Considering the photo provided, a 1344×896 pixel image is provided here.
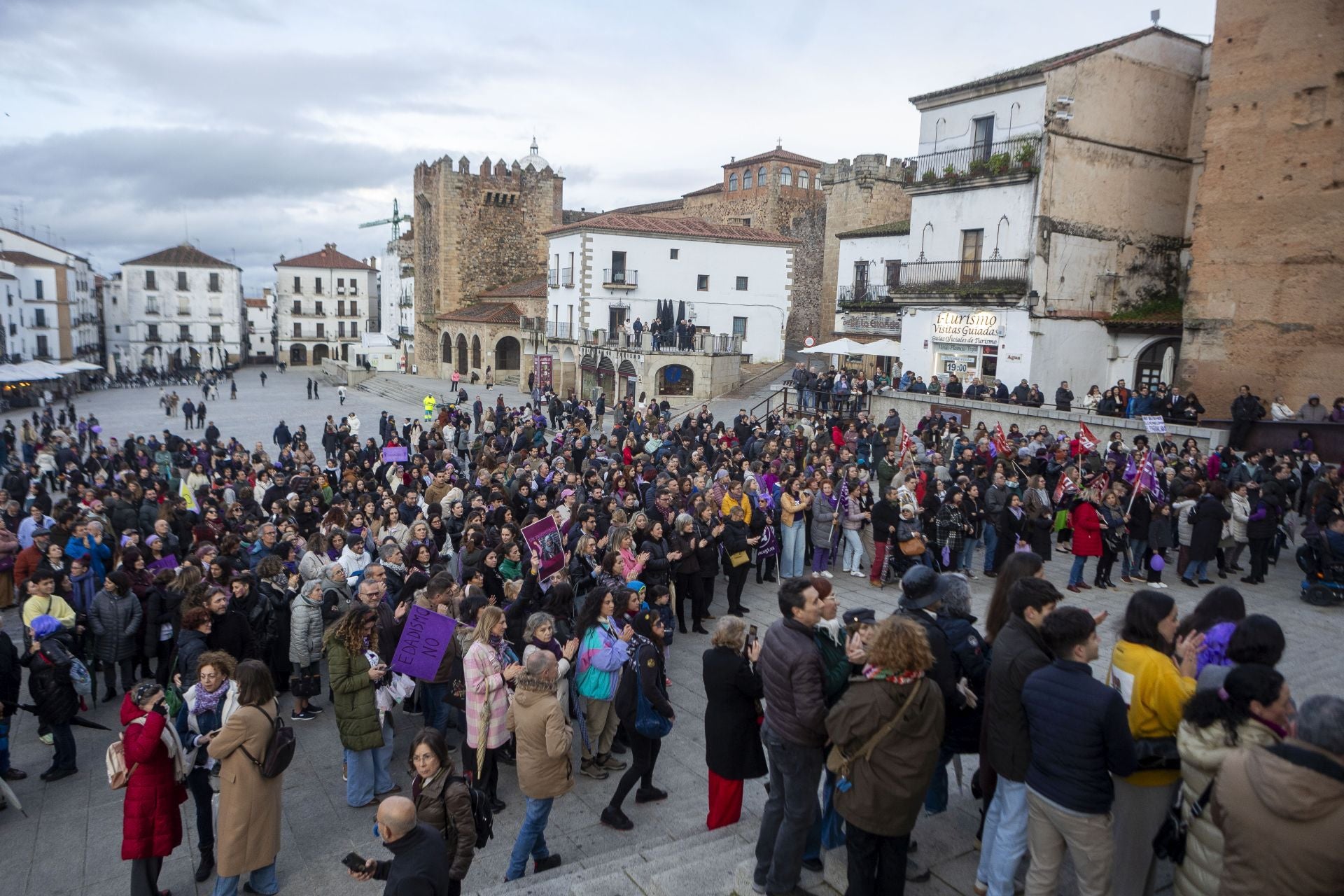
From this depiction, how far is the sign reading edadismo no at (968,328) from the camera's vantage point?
25047 millimetres

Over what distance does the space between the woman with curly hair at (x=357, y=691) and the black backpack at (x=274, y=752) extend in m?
0.95

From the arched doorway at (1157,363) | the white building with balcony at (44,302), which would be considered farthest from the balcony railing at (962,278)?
the white building with balcony at (44,302)

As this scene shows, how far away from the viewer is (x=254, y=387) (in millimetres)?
54438

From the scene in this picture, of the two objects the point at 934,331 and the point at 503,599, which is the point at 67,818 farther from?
the point at 934,331

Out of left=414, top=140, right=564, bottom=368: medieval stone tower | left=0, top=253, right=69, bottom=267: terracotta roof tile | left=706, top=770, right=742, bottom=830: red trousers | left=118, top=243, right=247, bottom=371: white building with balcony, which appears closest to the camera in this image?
left=706, top=770, right=742, bottom=830: red trousers

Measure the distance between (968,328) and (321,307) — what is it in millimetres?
76160

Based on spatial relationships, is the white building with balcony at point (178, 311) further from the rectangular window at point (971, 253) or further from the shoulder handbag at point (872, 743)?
the shoulder handbag at point (872, 743)

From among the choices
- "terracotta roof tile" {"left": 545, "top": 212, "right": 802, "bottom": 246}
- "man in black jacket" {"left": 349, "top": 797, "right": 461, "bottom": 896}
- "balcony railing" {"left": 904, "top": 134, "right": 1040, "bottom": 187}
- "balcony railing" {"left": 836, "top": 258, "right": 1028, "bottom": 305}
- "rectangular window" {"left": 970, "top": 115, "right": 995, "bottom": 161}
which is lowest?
"man in black jacket" {"left": 349, "top": 797, "right": 461, "bottom": 896}

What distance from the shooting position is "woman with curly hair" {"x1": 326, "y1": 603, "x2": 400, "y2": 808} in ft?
19.9

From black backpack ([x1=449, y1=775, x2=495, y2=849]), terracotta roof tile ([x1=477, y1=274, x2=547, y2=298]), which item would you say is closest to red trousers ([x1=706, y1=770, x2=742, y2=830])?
black backpack ([x1=449, y1=775, x2=495, y2=849])

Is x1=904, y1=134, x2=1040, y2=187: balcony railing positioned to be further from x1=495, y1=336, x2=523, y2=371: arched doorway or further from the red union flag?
x1=495, y1=336, x2=523, y2=371: arched doorway

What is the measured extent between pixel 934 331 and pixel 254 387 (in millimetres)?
45491

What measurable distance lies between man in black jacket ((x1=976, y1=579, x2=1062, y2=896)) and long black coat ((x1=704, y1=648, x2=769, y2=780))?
1.26 m

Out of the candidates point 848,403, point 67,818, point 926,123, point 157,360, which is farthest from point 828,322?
point 157,360
